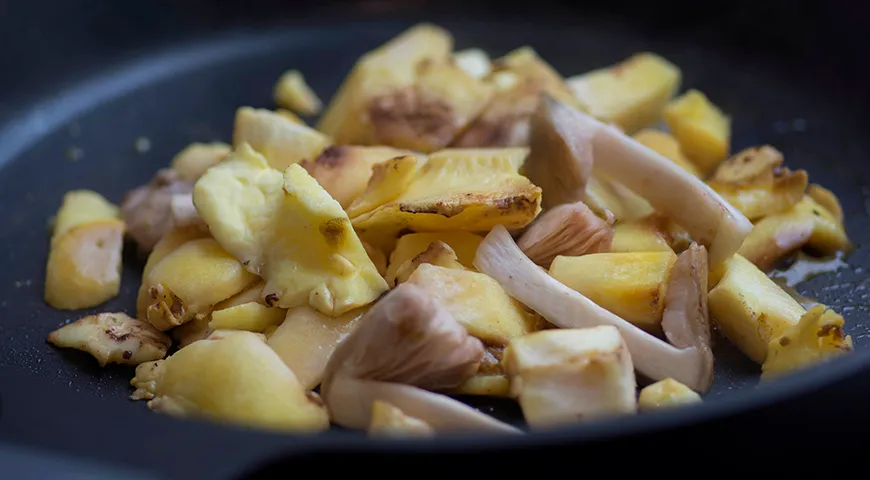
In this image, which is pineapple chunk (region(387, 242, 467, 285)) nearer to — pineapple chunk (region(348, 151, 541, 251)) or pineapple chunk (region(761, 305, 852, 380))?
pineapple chunk (region(348, 151, 541, 251))

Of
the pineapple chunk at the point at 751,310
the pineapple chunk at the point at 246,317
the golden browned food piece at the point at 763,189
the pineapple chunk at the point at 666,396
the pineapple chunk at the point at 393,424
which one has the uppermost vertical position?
the pineapple chunk at the point at 246,317

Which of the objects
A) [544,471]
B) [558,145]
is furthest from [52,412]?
[558,145]

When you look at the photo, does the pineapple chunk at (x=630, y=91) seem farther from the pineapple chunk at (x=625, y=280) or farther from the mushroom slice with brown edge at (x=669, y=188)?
the pineapple chunk at (x=625, y=280)

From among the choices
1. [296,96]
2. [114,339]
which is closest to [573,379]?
[114,339]

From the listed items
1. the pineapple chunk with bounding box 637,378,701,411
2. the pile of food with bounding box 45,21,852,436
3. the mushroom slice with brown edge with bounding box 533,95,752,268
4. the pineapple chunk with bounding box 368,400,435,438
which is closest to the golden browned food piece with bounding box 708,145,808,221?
the pile of food with bounding box 45,21,852,436

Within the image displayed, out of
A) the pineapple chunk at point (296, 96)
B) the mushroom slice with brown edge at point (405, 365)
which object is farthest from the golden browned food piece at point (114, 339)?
the pineapple chunk at point (296, 96)

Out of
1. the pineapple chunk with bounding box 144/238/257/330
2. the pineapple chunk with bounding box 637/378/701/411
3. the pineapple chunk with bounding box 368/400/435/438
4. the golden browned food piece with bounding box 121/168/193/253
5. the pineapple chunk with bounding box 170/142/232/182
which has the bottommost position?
the pineapple chunk with bounding box 637/378/701/411

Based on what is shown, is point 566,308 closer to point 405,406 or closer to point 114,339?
point 405,406
